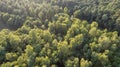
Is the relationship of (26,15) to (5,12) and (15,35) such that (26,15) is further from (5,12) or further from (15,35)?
(15,35)

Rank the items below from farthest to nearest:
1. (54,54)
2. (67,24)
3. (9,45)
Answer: (67,24)
(9,45)
(54,54)

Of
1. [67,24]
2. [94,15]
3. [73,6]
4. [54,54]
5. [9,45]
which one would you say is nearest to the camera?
[54,54]

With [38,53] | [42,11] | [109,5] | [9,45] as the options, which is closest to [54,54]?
[38,53]

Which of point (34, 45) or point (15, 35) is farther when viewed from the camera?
point (15, 35)

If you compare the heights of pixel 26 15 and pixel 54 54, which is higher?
pixel 26 15

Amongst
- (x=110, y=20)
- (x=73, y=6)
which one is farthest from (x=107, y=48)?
(x=73, y=6)

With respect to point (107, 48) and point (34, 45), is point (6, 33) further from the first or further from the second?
point (107, 48)
